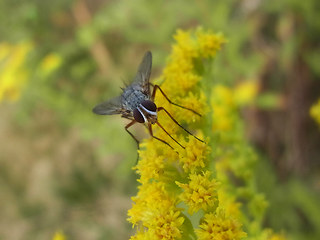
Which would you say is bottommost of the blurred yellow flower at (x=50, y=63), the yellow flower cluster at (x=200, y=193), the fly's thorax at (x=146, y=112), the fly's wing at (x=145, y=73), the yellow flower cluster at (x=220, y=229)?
the yellow flower cluster at (x=220, y=229)

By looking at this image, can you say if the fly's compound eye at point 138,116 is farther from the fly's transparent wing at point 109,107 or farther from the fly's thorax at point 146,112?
the fly's transparent wing at point 109,107

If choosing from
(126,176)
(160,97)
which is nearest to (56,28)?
(126,176)

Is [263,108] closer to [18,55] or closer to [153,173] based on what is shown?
[18,55]

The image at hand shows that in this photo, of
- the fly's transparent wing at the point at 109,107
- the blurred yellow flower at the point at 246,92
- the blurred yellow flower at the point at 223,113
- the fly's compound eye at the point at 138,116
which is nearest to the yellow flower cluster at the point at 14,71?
the blurred yellow flower at the point at 246,92

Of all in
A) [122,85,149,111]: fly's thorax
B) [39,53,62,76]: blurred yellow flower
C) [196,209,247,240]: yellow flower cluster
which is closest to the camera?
[196,209,247,240]: yellow flower cluster

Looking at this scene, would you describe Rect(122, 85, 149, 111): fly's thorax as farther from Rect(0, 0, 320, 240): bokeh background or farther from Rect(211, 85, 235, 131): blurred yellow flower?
Rect(0, 0, 320, 240): bokeh background

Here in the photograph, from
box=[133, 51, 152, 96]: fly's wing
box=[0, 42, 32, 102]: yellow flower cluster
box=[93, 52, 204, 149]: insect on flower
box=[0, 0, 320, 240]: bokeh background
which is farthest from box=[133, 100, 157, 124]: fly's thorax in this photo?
box=[0, 42, 32, 102]: yellow flower cluster
